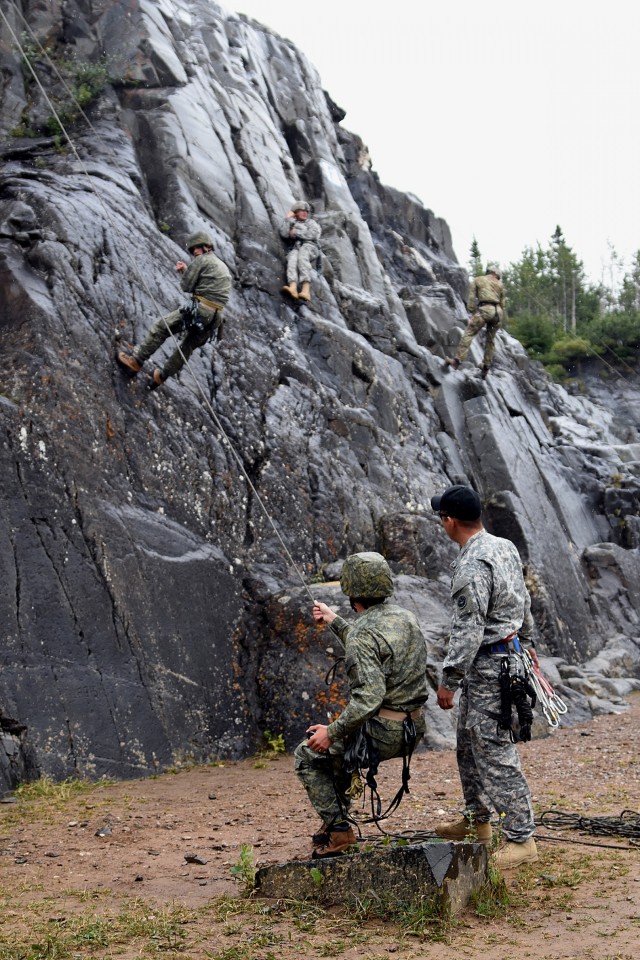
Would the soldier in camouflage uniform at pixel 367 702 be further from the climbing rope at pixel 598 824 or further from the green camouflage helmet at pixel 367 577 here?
the climbing rope at pixel 598 824

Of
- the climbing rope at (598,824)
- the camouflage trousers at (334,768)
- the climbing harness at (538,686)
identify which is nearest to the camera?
the camouflage trousers at (334,768)

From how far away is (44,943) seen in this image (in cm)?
474

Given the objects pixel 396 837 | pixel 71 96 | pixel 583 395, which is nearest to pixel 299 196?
pixel 71 96

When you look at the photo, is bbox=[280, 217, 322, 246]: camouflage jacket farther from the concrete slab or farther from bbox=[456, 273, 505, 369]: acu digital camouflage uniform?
the concrete slab

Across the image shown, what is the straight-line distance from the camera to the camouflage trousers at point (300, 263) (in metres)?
18.4

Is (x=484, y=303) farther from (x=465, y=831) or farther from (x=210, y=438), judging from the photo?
(x=465, y=831)

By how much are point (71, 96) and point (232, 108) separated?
5.17 meters

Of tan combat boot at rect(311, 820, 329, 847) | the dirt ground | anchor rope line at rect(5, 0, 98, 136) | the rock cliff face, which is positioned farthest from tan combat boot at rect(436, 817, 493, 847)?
anchor rope line at rect(5, 0, 98, 136)

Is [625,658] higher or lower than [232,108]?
lower

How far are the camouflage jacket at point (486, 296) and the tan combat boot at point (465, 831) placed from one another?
16778 mm

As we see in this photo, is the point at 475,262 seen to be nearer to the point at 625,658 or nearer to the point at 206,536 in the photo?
the point at 625,658

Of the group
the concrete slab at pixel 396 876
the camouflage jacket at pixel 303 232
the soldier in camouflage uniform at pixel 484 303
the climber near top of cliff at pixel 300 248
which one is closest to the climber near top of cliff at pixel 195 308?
the climber near top of cliff at pixel 300 248

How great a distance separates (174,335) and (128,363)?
3.24 ft

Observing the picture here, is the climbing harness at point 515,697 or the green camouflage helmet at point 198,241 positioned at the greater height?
the green camouflage helmet at point 198,241
